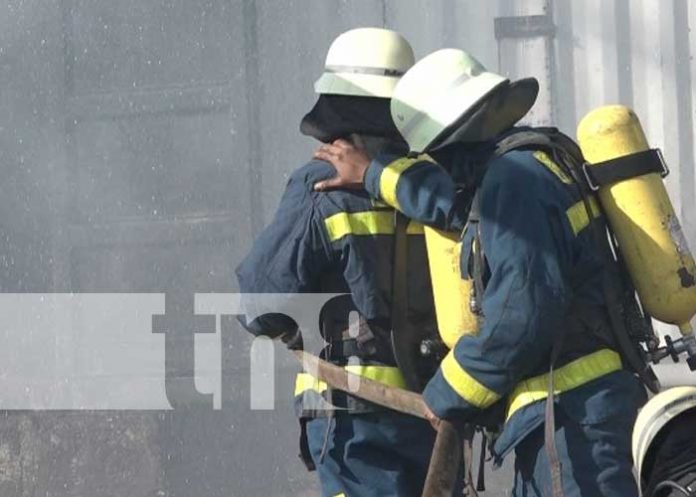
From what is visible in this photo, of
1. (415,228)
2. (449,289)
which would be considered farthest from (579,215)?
(415,228)

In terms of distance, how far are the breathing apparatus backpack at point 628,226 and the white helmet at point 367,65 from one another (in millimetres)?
580

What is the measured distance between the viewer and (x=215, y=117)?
7320 millimetres

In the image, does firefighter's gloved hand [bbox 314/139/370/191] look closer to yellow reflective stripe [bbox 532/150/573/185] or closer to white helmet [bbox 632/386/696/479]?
yellow reflective stripe [bbox 532/150/573/185]

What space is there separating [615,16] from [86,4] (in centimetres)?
328

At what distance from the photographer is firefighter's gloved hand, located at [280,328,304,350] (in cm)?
380

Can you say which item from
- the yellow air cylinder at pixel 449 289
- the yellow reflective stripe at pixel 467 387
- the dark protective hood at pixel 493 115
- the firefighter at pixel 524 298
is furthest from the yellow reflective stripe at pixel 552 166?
the yellow reflective stripe at pixel 467 387

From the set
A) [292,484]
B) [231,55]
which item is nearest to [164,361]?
[292,484]

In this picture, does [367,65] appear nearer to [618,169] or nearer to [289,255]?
[289,255]

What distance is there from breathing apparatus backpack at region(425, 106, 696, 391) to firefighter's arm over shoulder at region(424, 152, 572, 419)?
0.10 metres

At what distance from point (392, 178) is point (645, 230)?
1.91 ft

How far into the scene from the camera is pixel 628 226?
126 inches

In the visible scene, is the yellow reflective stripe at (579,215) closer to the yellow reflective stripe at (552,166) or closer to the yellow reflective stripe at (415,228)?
the yellow reflective stripe at (552,166)

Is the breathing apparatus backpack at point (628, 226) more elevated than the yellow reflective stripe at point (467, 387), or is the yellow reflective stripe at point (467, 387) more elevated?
the breathing apparatus backpack at point (628, 226)

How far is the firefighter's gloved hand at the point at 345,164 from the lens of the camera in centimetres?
367
